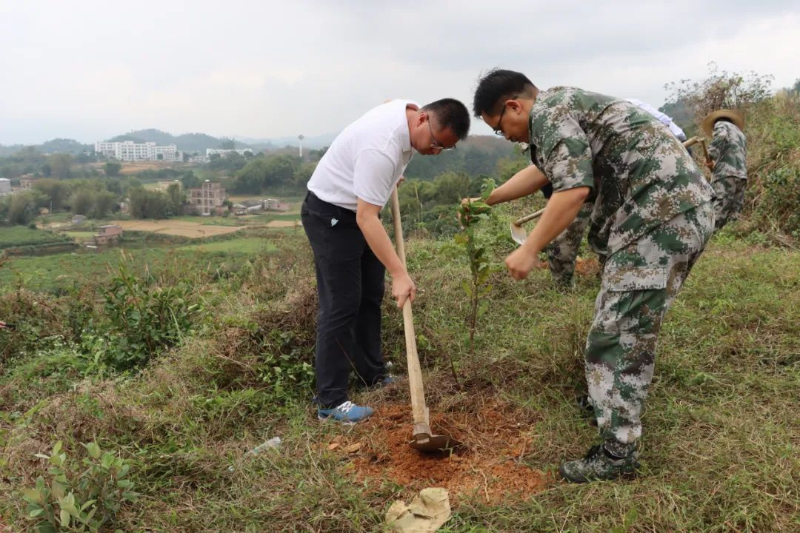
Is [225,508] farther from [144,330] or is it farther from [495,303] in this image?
[495,303]

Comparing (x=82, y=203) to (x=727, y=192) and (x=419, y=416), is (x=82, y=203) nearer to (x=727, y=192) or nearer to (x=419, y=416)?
(x=419, y=416)

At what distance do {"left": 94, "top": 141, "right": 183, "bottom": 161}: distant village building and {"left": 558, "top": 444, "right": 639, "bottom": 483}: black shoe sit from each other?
50969 millimetres

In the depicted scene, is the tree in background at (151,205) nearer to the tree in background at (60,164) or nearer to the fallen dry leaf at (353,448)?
the tree in background at (60,164)

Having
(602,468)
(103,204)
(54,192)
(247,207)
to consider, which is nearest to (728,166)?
(602,468)

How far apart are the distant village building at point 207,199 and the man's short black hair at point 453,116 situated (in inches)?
670

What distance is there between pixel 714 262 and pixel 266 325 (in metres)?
3.95

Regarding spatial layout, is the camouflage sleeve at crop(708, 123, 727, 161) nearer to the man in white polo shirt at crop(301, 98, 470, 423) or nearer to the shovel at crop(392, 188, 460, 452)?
the man in white polo shirt at crop(301, 98, 470, 423)

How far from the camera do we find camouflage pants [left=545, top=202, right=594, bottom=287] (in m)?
3.56

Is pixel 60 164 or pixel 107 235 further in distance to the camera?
pixel 60 164

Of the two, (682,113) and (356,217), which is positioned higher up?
(682,113)

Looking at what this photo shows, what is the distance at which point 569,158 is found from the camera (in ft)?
6.38

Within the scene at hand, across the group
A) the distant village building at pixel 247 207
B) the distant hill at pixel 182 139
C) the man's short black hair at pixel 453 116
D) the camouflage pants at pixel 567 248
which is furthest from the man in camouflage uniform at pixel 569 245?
the distant hill at pixel 182 139

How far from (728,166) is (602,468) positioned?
287cm

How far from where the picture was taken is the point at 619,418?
2135 millimetres
